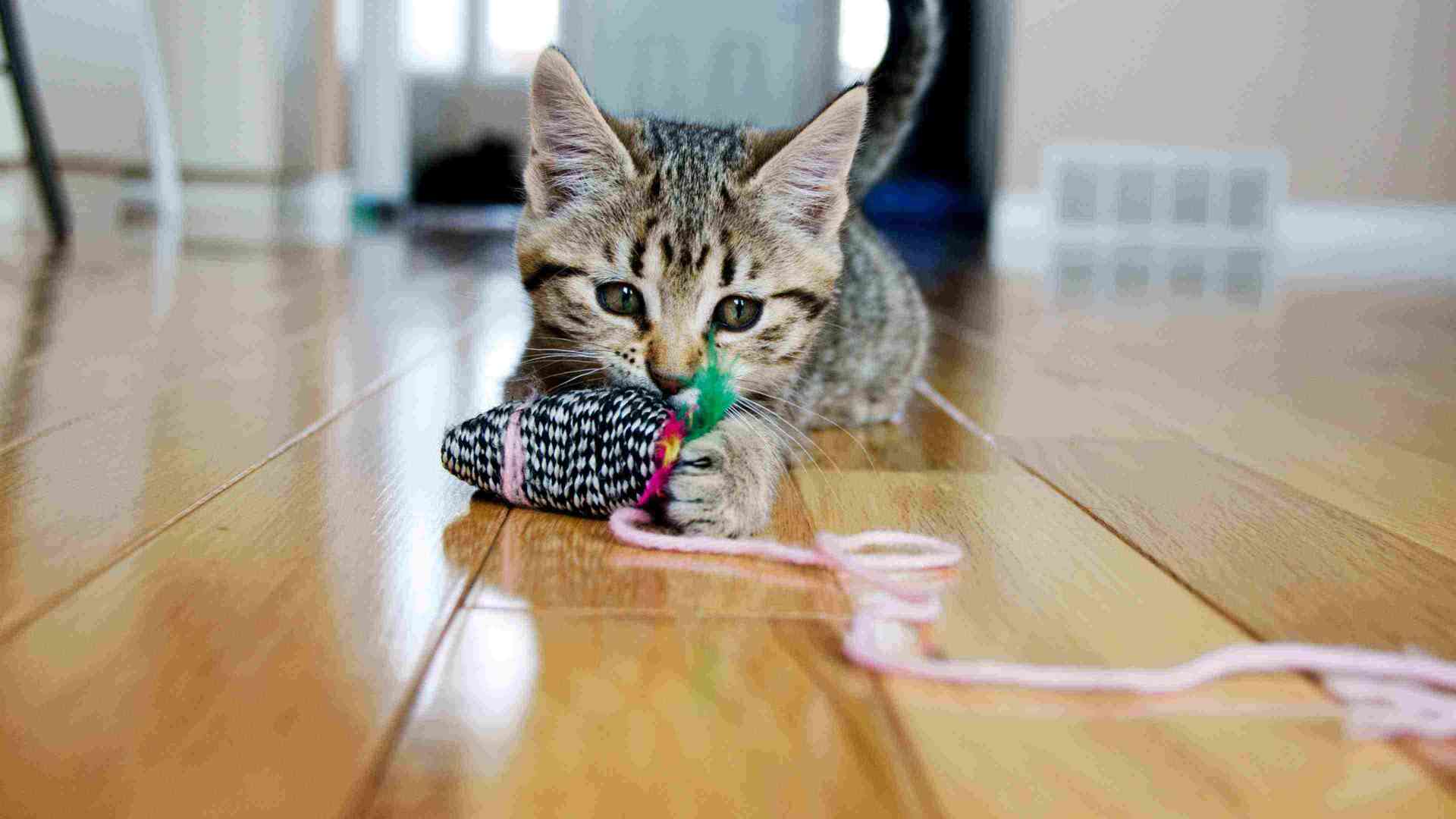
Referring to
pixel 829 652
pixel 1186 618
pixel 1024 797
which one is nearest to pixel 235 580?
pixel 829 652

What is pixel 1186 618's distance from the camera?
929 millimetres

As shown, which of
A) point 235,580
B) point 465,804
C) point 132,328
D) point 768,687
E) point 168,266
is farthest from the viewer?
point 168,266

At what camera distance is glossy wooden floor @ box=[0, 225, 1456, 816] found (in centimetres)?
65

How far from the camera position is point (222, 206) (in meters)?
6.80

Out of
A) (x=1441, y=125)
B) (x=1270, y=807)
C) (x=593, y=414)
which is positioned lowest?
(x=1270, y=807)

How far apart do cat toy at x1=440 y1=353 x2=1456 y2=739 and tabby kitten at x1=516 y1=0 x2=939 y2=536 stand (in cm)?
7

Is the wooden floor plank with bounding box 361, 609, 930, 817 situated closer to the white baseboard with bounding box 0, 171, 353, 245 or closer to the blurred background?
the white baseboard with bounding box 0, 171, 353, 245

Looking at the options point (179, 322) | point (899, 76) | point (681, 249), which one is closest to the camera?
point (681, 249)

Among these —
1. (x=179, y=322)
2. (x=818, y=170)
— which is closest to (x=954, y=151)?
(x=179, y=322)

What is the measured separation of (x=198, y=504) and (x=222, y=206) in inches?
245

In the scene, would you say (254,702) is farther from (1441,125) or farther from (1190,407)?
(1441,125)

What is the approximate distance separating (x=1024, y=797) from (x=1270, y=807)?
129 mm

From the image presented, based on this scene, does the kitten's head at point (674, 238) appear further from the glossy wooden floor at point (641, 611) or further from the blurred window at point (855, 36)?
the blurred window at point (855, 36)

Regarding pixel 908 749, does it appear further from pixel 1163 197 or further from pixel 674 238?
pixel 1163 197
